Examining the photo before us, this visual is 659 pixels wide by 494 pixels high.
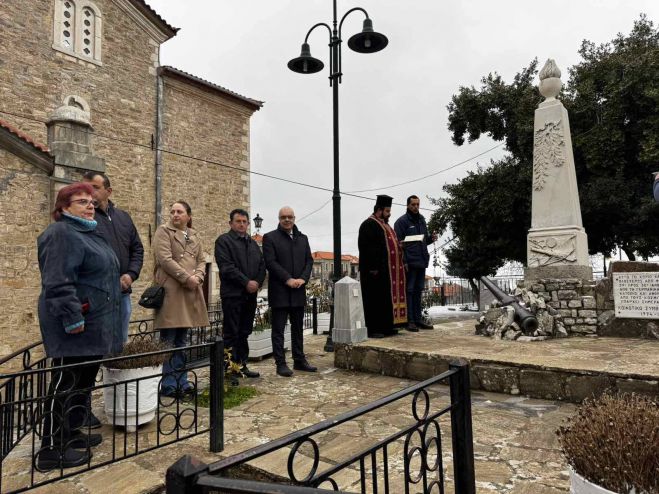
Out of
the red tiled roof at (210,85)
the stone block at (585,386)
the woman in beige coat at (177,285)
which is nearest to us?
the stone block at (585,386)

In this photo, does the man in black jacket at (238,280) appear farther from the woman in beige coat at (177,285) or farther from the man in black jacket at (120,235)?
the man in black jacket at (120,235)

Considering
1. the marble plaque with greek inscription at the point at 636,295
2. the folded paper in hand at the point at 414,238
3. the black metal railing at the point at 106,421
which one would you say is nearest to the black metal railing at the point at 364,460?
the black metal railing at the point at 106,421

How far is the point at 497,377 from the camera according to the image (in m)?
4.19

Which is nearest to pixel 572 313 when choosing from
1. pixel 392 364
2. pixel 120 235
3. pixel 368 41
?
pixel 392 364

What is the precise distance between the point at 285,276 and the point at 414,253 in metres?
2.54

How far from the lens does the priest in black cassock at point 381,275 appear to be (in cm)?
606

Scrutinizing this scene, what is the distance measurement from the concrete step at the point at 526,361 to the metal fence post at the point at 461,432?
1.63m

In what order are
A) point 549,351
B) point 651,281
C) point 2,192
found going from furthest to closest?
1. point 2,192
2. point 651,281
3. point 549,351

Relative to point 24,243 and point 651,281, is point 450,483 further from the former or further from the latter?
point 24,243

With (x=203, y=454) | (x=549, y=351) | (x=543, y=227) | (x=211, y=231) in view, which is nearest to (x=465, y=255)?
(x=211, y=231)

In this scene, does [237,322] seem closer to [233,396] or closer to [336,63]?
[233,396]

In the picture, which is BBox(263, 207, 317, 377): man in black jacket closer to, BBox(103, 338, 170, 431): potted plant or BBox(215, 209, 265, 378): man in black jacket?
BBox(215, 209, 265, 378): man in black jacket

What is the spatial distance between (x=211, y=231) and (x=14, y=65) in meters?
7.39

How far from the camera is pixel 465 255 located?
23094 mm
